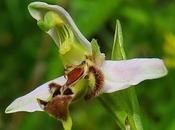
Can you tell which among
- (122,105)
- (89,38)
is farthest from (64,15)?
(89,38)

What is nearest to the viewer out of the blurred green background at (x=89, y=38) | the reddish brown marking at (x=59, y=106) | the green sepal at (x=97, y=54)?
the reddish brown marking at (x=59, y=106)

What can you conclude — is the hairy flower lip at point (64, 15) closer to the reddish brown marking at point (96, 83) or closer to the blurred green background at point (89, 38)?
the reddish brown marking at point (96, 83)

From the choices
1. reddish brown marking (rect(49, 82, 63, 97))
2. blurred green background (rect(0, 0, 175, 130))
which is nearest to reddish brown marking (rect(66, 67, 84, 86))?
reddish brown marking (rect(49, 82, 63, 97))

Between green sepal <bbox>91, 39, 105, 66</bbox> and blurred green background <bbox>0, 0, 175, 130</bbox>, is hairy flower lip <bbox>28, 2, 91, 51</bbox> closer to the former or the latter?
green sepal <bbox>91, 39, 105, 66</bbox>

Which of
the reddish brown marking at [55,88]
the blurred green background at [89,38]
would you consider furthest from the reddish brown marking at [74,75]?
the blurred green background at [89,38]

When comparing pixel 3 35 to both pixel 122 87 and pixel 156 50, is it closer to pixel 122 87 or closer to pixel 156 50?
pixel 156 50

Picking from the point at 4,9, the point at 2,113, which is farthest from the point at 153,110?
the point at 4,9
